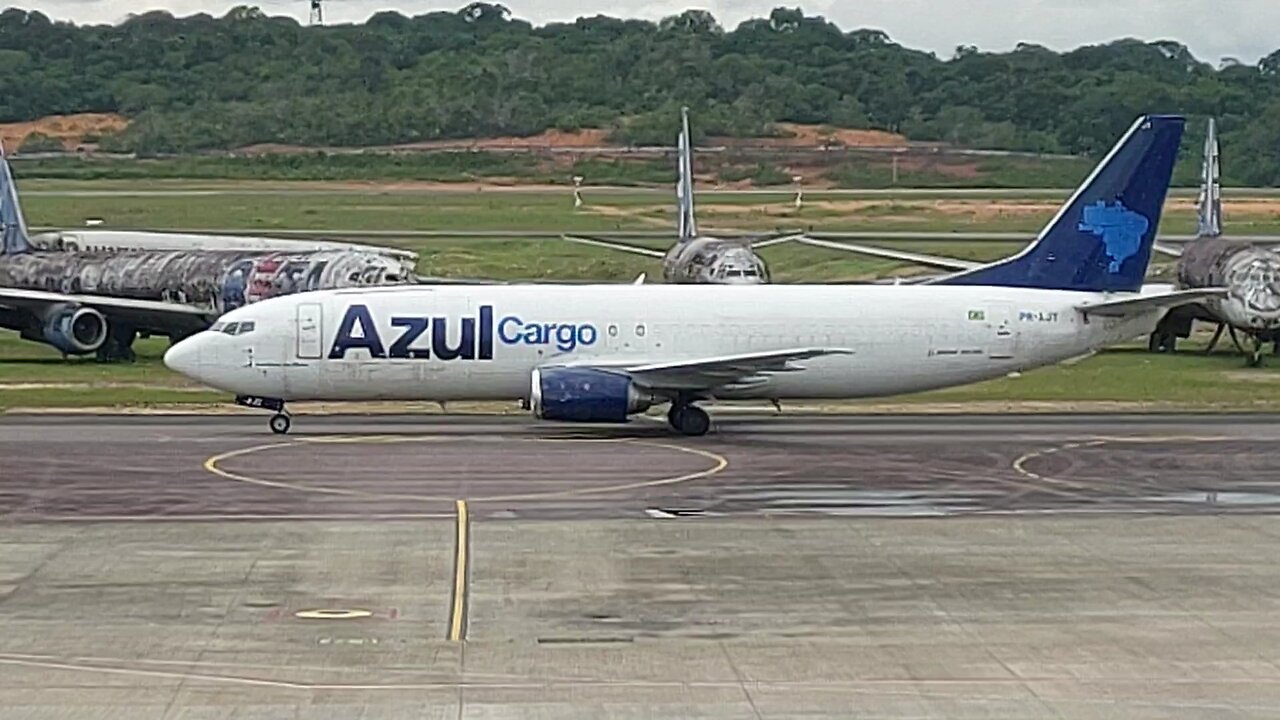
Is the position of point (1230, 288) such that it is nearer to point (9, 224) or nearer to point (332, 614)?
point (9, 224)

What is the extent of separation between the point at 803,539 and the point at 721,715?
10.7 m

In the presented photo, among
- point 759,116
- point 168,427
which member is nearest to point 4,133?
point 759,116

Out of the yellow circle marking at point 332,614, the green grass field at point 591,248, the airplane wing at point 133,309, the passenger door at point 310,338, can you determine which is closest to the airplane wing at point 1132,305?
the green grass field at point 591,248

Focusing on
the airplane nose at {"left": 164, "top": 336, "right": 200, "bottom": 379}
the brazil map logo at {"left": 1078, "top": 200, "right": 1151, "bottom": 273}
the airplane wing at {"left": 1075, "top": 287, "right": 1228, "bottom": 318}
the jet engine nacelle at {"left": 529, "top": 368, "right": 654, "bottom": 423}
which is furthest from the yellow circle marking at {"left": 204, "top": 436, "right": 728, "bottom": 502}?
the brazil map logo at {"left": 1078, "top": 200, "right": 1151, "bottom": 273}

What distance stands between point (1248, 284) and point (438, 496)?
3318 cm

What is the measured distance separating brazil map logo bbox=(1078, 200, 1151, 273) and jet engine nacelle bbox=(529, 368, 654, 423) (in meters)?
11.1

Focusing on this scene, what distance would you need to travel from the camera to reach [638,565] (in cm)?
2817

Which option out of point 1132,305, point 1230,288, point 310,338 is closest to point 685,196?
point 1230,288

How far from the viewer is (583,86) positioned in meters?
166

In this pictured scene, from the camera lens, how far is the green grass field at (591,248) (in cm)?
5369

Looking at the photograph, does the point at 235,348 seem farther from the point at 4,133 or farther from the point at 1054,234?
the point at 4,133

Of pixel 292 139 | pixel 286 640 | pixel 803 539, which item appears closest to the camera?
pixel 286 640

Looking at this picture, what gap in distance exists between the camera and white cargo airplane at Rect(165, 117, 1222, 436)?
145ft

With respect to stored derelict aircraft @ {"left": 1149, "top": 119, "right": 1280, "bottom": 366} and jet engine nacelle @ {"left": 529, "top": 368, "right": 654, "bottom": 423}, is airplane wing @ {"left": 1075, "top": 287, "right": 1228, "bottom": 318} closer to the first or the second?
jet engine nacelle @ {"left": 529, "top": 368, "right": 654, "bottom": 423}
